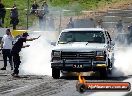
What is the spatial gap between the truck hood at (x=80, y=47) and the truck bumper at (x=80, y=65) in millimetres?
410

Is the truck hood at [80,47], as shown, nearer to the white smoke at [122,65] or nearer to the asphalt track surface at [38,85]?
the asphalt track surface at [38,85]

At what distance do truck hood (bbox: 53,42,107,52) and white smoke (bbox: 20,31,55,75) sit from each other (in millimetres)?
2472

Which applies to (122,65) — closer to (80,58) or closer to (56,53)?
(80,58)

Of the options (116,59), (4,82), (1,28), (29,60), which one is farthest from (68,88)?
(1,28)

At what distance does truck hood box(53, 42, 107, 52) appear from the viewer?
61.7 ft

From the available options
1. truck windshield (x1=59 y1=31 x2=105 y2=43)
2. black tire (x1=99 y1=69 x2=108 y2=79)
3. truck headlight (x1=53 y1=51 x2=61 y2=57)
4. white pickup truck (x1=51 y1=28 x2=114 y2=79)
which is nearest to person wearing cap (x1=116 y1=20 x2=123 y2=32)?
truck windshield (x1=59 y1=31 x2=105 y2=43)

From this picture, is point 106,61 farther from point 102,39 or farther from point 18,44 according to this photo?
point 18,44

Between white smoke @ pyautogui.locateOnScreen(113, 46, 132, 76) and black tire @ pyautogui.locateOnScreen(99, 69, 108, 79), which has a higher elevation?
black tire @ pyautogui.locateOnScreen(99, 69, 108, 79)

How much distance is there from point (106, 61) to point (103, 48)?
1.49ft

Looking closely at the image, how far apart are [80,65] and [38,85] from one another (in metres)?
2.35

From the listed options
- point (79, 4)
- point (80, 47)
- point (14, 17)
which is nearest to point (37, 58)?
point (80, 47)

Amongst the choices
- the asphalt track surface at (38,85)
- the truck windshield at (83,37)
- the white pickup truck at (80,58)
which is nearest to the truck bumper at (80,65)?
the white pickup truck at (80,58)

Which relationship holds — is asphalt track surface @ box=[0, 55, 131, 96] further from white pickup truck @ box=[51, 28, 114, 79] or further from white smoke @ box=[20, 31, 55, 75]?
white smoke @ box=[20, 31, 55, 75]

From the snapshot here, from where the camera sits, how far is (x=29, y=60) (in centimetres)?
2630
